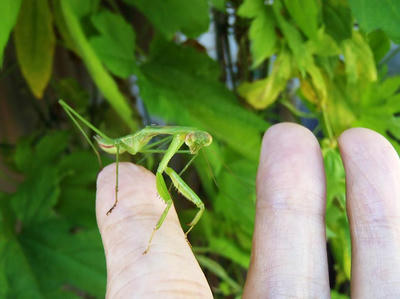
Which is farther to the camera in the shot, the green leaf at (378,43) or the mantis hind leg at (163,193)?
the green leaf at (378,43)

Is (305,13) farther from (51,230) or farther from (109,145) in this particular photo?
(51,230)

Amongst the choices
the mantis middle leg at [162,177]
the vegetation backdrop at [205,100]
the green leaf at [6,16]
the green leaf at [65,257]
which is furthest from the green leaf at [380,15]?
the green leaf at [65,257]

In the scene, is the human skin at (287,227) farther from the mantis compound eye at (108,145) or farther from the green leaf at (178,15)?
the green leaf at (178,15)

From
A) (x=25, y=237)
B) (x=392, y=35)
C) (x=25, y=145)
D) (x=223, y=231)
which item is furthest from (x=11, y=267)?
(x=392, y=35)

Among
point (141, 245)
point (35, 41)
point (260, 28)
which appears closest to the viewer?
point (141, 245)

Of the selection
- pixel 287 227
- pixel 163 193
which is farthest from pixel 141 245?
pixel 287 227

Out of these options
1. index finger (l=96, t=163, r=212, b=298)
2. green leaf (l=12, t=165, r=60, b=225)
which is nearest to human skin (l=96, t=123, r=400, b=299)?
index finger (l=96, t=163, r=212, b=298)
